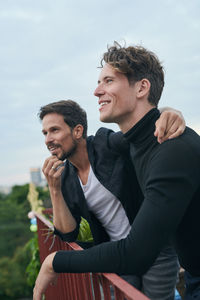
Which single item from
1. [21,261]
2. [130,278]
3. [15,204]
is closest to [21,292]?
[21,261]

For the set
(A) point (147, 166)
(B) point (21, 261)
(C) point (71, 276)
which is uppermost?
(A) point (147, 166)

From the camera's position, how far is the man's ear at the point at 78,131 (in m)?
2.89

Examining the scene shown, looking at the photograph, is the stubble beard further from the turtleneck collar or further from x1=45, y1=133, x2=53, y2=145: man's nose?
the turtleneck collar

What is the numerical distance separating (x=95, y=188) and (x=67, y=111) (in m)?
0.71

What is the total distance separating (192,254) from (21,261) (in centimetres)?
4830

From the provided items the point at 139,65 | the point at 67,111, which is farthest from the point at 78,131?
the point at 139,65

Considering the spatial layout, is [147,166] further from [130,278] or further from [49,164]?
[130,278]

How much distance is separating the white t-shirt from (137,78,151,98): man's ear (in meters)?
0.95

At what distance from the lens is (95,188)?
2.69 m

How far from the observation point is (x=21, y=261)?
46.3 metres

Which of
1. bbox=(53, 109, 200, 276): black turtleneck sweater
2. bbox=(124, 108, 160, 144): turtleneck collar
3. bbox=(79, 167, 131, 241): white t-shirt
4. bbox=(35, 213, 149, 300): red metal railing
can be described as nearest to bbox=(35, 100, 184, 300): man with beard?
bbox=(79, 167, 131, 241): white t-shirt

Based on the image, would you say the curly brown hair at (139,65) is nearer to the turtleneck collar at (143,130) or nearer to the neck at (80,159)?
the turtleneck collar at (143,130)

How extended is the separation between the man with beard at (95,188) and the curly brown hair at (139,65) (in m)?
0.62

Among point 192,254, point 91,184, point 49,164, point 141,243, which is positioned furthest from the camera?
point 91,184
